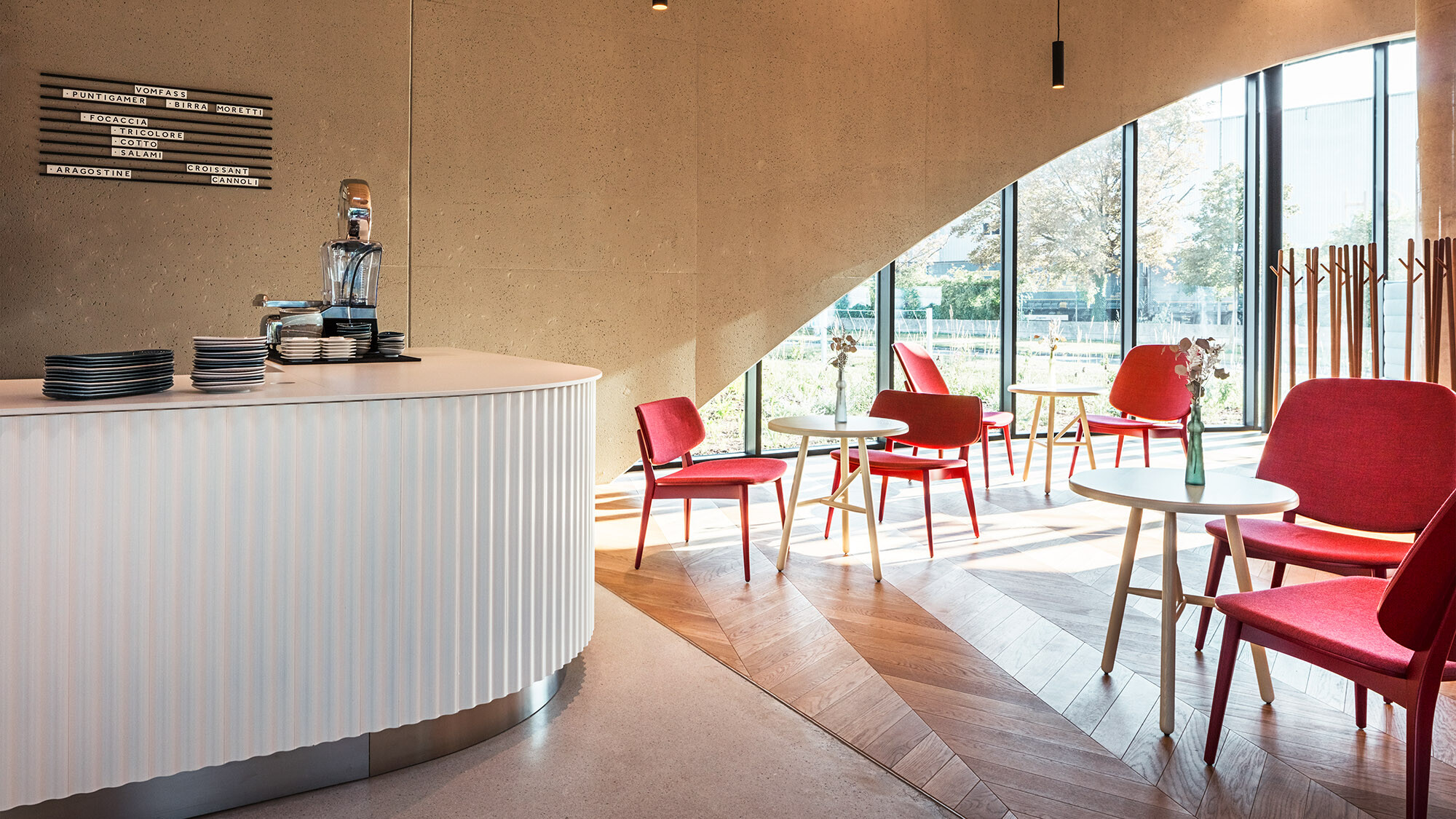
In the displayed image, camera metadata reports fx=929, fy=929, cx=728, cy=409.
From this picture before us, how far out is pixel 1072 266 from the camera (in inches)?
343

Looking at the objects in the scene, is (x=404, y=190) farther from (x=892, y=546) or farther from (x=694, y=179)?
(x=892, y=546)

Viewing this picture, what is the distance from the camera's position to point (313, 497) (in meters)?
2.29

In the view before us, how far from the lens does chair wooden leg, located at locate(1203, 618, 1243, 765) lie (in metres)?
2.50

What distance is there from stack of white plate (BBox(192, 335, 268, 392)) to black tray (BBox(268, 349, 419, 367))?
36.0 inches

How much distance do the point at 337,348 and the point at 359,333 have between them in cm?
21

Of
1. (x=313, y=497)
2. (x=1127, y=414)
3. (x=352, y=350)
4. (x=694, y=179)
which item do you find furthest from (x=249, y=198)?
(x=1127, y=414)

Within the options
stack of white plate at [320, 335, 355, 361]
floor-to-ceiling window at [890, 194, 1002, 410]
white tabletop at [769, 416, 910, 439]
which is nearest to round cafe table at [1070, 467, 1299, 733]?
white tabletop at [769, 416, 910, 439]

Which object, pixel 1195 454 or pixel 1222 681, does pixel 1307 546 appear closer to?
pixel 1195 454

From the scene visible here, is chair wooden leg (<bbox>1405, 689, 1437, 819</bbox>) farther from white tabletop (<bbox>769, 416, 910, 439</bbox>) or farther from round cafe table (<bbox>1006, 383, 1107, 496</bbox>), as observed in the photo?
round cafe table (<bbox>1006, 383, 1107, 496</bbox>)

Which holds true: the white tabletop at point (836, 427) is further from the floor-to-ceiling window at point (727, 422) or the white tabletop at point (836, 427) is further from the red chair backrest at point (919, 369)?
the floor-to-ceiling window at point (727, 422)

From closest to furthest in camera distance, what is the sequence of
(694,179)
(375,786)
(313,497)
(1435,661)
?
(1435,661) → (313,497) → (375,786) → (694,179)

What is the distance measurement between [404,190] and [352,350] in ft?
7.40

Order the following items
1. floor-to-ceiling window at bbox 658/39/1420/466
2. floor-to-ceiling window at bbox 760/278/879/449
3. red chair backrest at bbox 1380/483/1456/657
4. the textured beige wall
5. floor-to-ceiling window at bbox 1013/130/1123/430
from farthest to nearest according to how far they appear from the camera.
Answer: floor-to-ceiling window at bbox 1013/130/1123/430, floor-to-ceiling window at bbox 658/39/1420/466, floor-to-ceiling window at bbox 760/278/879/449, the textured beige wall, red chair backrest at bbox 1380/483/1456/657

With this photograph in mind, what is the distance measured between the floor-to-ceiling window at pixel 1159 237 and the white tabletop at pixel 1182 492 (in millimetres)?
4652
